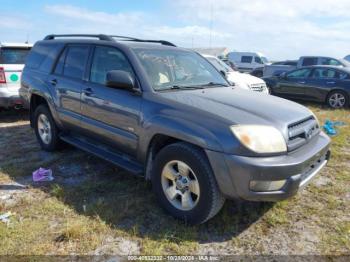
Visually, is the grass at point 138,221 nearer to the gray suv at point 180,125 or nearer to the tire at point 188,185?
the tire at point 188,185

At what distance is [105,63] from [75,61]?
718mm

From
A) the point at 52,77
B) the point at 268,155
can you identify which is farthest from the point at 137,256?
the point at 52,77

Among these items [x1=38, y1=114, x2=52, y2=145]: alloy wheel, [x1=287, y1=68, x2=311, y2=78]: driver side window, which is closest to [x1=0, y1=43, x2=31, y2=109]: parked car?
[x1=38, y1=114, x2=52, y2=145]: alloy wheel

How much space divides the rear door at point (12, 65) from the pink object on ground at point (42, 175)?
11.3ft

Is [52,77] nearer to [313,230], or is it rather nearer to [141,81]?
[141,81]

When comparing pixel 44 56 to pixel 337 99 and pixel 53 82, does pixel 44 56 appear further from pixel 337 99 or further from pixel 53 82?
pixel 337 99

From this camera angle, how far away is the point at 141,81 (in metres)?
3.70

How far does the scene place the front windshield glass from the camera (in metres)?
3.84

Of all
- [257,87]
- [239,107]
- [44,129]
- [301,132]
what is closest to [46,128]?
[44,129]

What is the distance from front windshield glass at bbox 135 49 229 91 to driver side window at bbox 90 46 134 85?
22 cm

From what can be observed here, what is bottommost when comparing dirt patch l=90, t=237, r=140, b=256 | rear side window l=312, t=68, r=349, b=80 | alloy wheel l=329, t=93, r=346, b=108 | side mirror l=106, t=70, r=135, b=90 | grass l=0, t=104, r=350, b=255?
dirt patch l=90, t=237, r=140, b=256

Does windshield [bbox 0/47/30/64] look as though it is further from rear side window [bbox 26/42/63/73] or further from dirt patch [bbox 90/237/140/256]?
dirt patch [bbox 90/237/140/256]

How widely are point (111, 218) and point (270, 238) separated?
1574 millimetres

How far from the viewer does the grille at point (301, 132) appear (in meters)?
3.12
